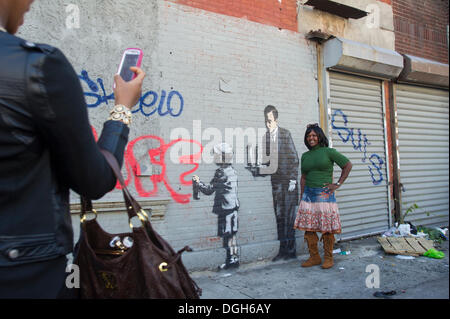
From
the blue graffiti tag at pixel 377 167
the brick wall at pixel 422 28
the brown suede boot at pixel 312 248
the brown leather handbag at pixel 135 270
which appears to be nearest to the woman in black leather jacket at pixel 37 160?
the brown leather handbag at pixel 135 270

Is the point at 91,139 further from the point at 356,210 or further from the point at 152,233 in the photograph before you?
the point at 356,210

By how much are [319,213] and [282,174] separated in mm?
990

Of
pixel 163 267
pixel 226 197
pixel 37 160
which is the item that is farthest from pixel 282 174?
pixel 37 160

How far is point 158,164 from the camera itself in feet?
15.4

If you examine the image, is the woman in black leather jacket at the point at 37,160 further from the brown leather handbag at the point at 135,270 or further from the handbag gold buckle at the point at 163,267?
the handbag gold buckle at the point at 163,267

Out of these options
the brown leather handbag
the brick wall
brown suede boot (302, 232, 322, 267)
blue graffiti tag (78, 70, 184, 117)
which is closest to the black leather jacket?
the brown leather handbag

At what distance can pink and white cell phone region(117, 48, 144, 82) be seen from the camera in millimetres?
1457

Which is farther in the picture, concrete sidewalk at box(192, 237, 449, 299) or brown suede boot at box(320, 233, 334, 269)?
brown suede boot at box(320, 233, 334, 269)

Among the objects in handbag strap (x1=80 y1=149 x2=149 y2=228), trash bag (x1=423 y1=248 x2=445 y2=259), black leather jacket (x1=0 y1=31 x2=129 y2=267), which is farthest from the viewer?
trash bag (x1=423 y1=248 x2=445 y2=259)

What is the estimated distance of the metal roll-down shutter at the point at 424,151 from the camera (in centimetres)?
786

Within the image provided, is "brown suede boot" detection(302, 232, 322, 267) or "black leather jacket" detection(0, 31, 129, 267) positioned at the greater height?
"black leather jacket" detection(0, 31, 129, 267)

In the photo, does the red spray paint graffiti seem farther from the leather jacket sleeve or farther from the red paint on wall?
the leather jacket sleeve

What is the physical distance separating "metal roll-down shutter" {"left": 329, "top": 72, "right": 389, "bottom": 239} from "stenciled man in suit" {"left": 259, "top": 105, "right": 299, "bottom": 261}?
3.91 ft

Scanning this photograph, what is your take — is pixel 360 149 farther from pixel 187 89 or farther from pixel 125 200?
pixel 125 200
